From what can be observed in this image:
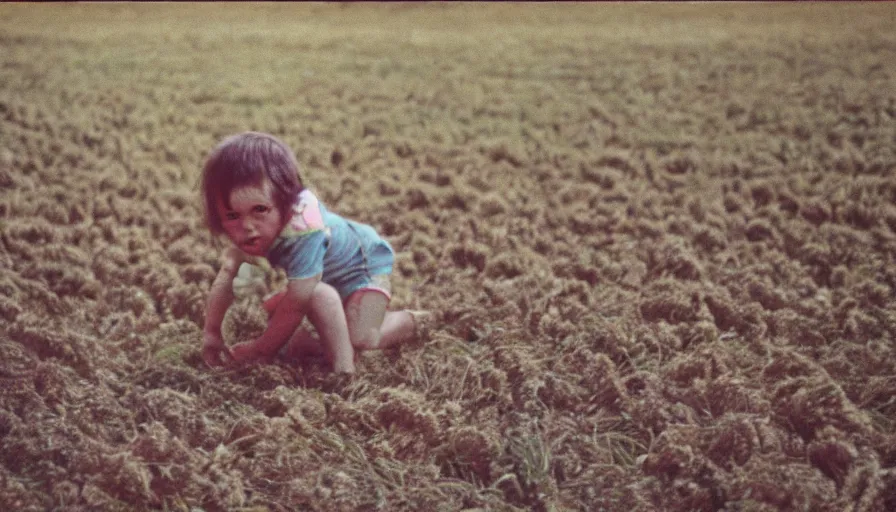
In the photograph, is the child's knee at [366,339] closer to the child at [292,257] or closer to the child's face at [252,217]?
the child at [292,257]

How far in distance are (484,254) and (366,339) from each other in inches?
17.6

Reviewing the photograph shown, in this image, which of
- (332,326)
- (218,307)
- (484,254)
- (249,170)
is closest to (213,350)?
(218,307)

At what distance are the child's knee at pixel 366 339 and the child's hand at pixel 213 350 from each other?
0.19m

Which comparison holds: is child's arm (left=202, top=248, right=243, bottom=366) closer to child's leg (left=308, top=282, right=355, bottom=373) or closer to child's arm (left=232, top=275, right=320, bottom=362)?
child's arm (left=232, top=275, right=320, bottom=362)

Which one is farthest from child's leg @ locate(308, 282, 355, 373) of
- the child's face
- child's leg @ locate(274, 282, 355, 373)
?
the child's face

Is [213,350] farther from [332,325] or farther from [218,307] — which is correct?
[332,325]

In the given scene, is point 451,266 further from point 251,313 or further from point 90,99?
point 90,99

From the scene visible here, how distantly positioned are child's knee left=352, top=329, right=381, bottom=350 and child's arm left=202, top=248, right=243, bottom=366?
0.19m

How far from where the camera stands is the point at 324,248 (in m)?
1.15

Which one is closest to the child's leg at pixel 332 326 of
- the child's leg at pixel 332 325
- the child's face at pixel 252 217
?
the child's leg at pixel 332 325

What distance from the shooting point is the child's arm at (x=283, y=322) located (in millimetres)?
1107

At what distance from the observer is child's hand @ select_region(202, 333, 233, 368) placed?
3.96ft

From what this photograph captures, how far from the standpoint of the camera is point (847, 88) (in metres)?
2.43

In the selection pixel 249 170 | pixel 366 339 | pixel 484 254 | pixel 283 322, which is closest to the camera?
pixel 249 170
